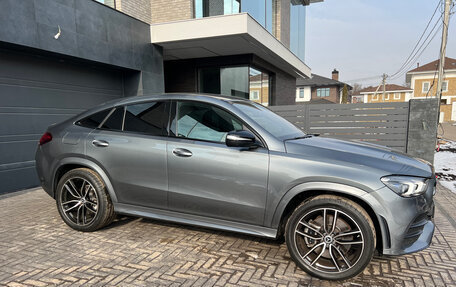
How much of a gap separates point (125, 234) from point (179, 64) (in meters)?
9.02

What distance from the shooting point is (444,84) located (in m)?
50.6

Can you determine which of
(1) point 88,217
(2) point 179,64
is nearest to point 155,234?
(1) point 88,217

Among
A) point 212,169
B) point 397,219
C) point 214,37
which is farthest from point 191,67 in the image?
point 397,219

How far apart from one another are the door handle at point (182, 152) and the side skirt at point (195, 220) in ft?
2.19

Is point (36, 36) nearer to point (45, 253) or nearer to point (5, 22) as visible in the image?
point (5, 22)

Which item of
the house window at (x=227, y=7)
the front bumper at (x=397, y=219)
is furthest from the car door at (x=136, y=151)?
the house window at (x=227, y=7)

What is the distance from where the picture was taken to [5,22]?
502 centimetres

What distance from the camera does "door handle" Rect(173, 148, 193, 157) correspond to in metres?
3.01

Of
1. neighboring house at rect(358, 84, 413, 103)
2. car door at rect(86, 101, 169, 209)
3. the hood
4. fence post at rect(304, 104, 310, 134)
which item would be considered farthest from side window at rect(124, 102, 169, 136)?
neighboring house at rect(358, 84, 413, 103)

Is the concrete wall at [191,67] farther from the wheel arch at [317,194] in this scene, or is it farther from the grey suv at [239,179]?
the wheel arch at [317,194]

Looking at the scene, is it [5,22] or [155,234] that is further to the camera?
[5,22]

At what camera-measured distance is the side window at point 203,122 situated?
3051mm

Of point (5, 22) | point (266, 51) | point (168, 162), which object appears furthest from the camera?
point (266, 51)

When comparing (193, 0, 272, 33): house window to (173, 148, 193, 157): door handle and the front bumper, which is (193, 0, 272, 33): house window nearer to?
(173, 148, 193, 157): door handle
